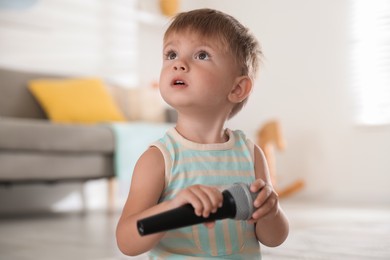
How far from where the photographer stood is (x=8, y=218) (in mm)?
3283

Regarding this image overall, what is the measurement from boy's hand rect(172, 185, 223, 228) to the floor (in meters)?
0.85

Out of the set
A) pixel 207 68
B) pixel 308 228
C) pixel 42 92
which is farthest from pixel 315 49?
pixel 207 68

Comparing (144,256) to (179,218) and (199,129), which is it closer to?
(199,129)

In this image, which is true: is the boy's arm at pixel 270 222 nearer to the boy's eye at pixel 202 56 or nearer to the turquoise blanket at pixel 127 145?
the boy's eye at pixel 202 56

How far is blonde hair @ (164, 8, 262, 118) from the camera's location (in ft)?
3.10

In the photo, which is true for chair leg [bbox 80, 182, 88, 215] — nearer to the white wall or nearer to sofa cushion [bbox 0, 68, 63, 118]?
sofa cushion [bbox 0, 68, 63, 118]

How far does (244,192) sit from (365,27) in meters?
3.88

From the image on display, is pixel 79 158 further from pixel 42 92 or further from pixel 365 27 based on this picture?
pixel 365 27

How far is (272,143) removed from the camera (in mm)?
4488

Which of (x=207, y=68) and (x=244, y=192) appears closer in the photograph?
(x=244, y=192)

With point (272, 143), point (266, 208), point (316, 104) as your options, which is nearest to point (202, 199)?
point (266, 208)

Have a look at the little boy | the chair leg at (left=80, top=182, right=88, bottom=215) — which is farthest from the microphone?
the chair leg at (left=80, top=182, right=88, bottom=215)

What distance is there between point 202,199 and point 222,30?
1.08 feet

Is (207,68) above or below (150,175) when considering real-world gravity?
above
